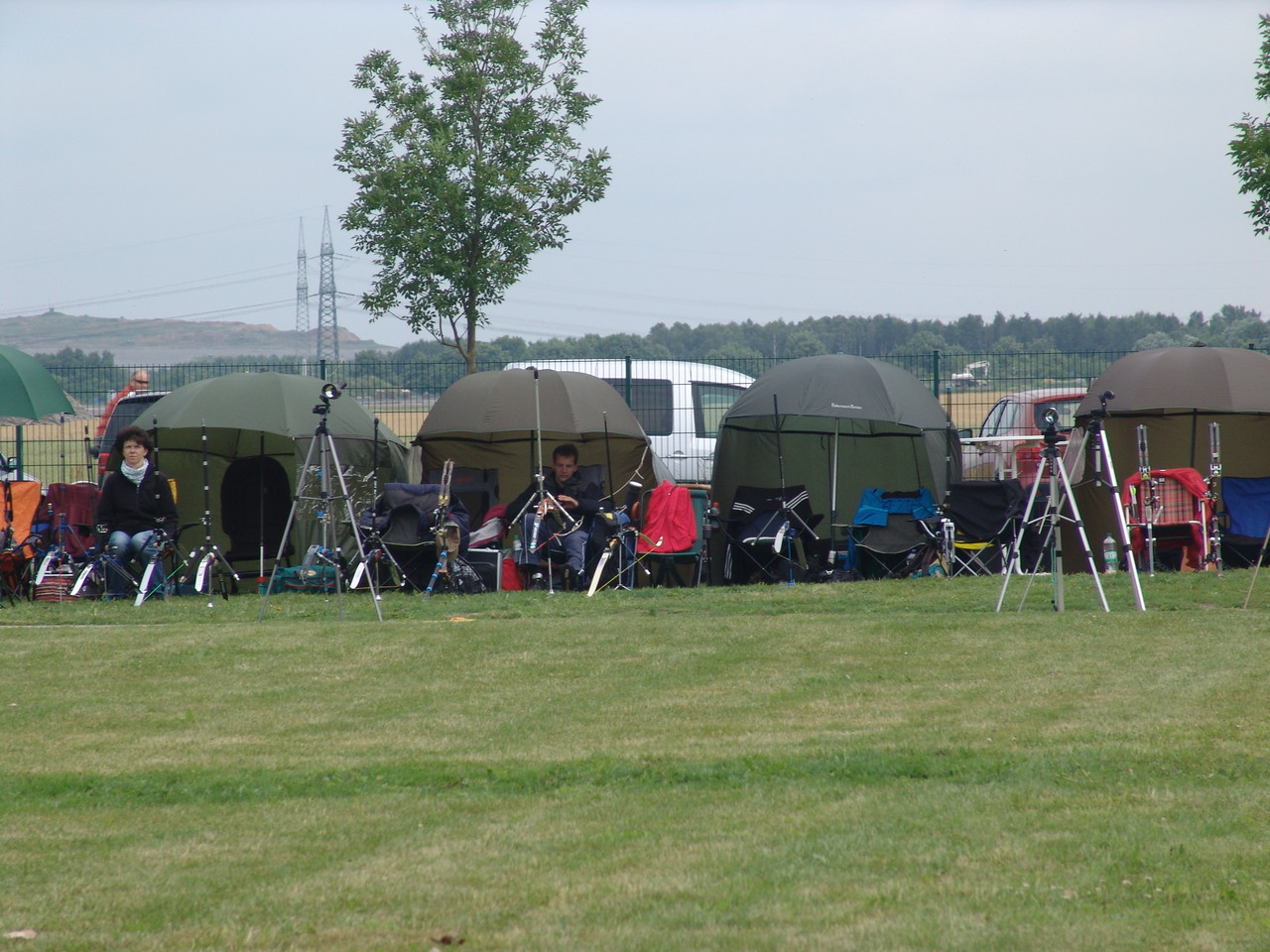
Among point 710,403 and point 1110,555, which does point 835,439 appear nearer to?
point 710,403

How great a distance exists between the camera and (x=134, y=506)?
1134 cm

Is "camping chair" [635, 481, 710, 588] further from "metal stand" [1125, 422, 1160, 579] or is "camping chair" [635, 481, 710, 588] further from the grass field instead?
"metal stand" [1125, 422, 1160, 579]

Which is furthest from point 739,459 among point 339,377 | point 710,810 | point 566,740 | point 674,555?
point 710,810

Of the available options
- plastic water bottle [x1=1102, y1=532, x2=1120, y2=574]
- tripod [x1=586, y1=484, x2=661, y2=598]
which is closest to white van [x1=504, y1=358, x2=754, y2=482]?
tripod [x1=586, y1=484, x2=661, y2=598]

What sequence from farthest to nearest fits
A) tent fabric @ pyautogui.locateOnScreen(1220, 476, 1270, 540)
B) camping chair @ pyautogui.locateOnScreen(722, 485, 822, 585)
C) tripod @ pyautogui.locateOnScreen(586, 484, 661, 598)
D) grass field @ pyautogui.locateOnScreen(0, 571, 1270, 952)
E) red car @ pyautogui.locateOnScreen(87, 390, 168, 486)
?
red car @ pyautogui.locateOnScreen(87, 390, 168, 486) < tent fabric @ pyautogui.locateOnScreen(1220, 476, 1270, 540) < camping chair @ pyautogui.locateOnScreen(722, 485, 822, 585) < tripod @ pyautogui.locateOnScreen(586, 484, 661, 598) < grass field @ pyautogui.locateOnScreen(0, 571, 1270, 952)

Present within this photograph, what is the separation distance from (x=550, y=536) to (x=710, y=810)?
Answer: 7342 mm

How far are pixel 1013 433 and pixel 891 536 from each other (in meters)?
3.82

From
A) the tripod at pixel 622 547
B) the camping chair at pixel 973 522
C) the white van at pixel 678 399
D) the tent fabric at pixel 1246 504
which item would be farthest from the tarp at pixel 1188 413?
the tripod at pixel 622 547

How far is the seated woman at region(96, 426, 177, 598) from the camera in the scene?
11250mm

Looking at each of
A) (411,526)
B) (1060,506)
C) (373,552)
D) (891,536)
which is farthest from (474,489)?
(1060,506)

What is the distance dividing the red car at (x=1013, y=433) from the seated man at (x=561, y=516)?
178 inches

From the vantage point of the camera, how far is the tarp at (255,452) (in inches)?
502

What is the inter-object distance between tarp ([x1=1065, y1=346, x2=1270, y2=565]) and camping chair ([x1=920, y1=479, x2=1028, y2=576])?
1.34m

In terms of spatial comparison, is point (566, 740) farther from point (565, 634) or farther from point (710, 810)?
point (565, 634)
